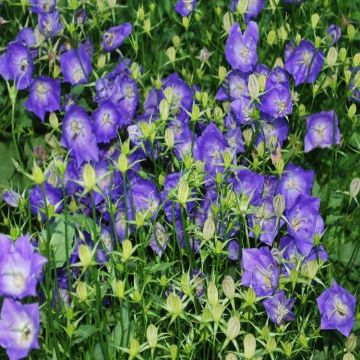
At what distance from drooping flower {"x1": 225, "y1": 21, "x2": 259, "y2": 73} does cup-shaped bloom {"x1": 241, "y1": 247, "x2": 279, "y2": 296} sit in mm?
1167

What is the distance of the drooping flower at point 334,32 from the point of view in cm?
443

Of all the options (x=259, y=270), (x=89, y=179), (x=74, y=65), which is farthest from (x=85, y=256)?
(x=74, y=65)

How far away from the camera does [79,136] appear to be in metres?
4.04

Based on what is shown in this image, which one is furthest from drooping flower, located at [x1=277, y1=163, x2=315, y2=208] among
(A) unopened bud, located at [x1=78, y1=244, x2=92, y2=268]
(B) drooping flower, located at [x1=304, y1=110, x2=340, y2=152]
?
(A) unopened bud, located at [x1=78, y1=244, x2=92, y2=268]

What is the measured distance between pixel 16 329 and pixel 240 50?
1.87m

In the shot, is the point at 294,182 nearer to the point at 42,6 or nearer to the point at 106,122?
the point at 106,122

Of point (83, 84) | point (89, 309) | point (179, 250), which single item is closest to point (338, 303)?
point (179, 250)

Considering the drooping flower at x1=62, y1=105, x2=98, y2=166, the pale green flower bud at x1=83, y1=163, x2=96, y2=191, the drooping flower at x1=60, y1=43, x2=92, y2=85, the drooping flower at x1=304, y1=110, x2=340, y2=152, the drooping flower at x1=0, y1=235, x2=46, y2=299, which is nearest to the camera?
the pale green flower bud at x1=83, y1=163, x2=96, y2=191

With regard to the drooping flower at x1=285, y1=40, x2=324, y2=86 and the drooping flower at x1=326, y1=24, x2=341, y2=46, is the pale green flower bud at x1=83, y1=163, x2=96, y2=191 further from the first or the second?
the drooping flower at x1=326, y1=24, x2=341, y2=46

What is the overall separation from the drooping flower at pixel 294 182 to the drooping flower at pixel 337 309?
0.49m

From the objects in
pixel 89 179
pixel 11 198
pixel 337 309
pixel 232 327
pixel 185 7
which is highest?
pixel 89 179

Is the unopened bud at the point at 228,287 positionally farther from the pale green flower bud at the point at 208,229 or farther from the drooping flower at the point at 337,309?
the drooping flower at the point at 337,309

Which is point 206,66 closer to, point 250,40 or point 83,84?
point 250,40

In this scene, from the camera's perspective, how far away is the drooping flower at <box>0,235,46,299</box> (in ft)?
9.71
